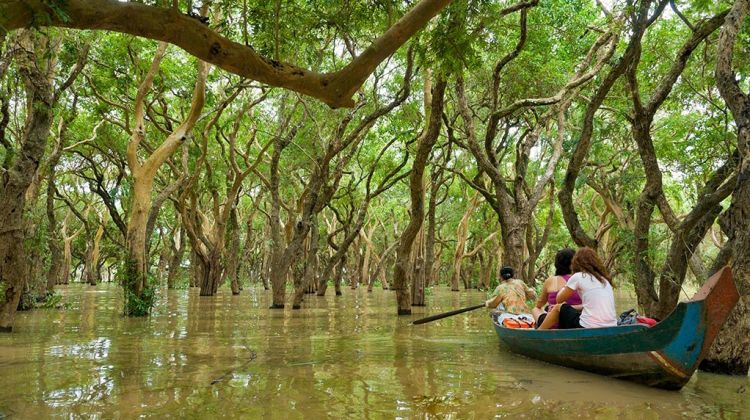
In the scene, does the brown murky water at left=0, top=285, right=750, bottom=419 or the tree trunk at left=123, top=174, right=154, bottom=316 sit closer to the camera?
the brown murky water at left=0, top=285, right=750, bottom=419

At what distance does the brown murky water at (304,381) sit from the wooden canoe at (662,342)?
0.51 feet

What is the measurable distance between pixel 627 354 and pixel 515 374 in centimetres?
124

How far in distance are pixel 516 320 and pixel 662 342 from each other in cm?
328

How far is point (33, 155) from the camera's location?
8516 mm

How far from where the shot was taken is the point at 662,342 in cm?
507

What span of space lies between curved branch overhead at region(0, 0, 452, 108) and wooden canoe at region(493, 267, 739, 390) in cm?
339

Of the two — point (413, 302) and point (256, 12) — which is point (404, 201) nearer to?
point (413, 302)

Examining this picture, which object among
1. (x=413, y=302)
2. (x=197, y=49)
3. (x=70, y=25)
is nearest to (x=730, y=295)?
(x=197, y=49)

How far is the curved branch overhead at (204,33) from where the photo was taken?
13.0 feet

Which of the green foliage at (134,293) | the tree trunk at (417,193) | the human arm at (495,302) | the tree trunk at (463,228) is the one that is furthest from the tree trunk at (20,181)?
the tree trunk at (463,228)

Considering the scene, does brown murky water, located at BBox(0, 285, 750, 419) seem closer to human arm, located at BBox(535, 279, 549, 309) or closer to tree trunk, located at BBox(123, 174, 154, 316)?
human arm, located at BBox(535, 279, 549, 309)

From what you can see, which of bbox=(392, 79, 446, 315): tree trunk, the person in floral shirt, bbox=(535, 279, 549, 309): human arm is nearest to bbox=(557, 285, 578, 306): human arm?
bbox=(535, 279, 549, 309): human arm

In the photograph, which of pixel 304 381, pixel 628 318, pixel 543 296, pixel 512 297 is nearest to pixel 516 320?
pixel 512 297

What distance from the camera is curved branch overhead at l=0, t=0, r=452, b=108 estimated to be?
13.0 ft
